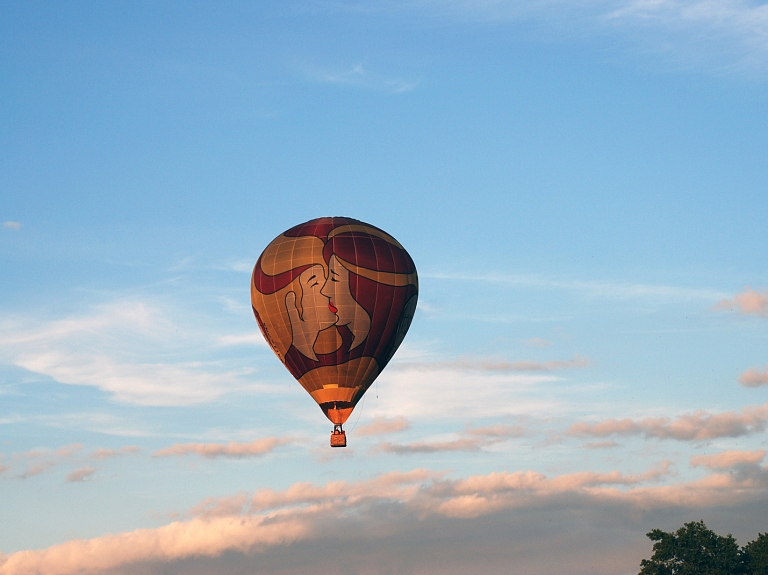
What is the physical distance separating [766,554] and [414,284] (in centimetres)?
4598

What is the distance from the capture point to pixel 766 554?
311 ft

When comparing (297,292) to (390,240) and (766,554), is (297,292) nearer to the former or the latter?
(390,240)

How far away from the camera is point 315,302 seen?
6538 centimetres

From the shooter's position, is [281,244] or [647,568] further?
[647,568]

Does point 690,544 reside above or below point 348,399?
below

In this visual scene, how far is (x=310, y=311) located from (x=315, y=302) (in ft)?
1.99

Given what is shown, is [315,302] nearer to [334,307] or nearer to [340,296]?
[334,307]

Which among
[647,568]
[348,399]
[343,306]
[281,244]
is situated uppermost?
[281,244]

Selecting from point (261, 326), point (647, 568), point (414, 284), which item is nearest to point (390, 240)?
point (414, 284)

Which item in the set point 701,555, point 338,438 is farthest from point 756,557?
point 338,438

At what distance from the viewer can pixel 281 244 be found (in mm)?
67875

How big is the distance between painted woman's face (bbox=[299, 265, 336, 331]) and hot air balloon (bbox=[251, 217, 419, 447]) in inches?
2.3

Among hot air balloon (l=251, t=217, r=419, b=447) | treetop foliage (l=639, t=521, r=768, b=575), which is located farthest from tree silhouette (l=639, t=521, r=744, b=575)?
hot air balloon (l=251, t=217, r=419, b=447)

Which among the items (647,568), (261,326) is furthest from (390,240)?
(647,568)
